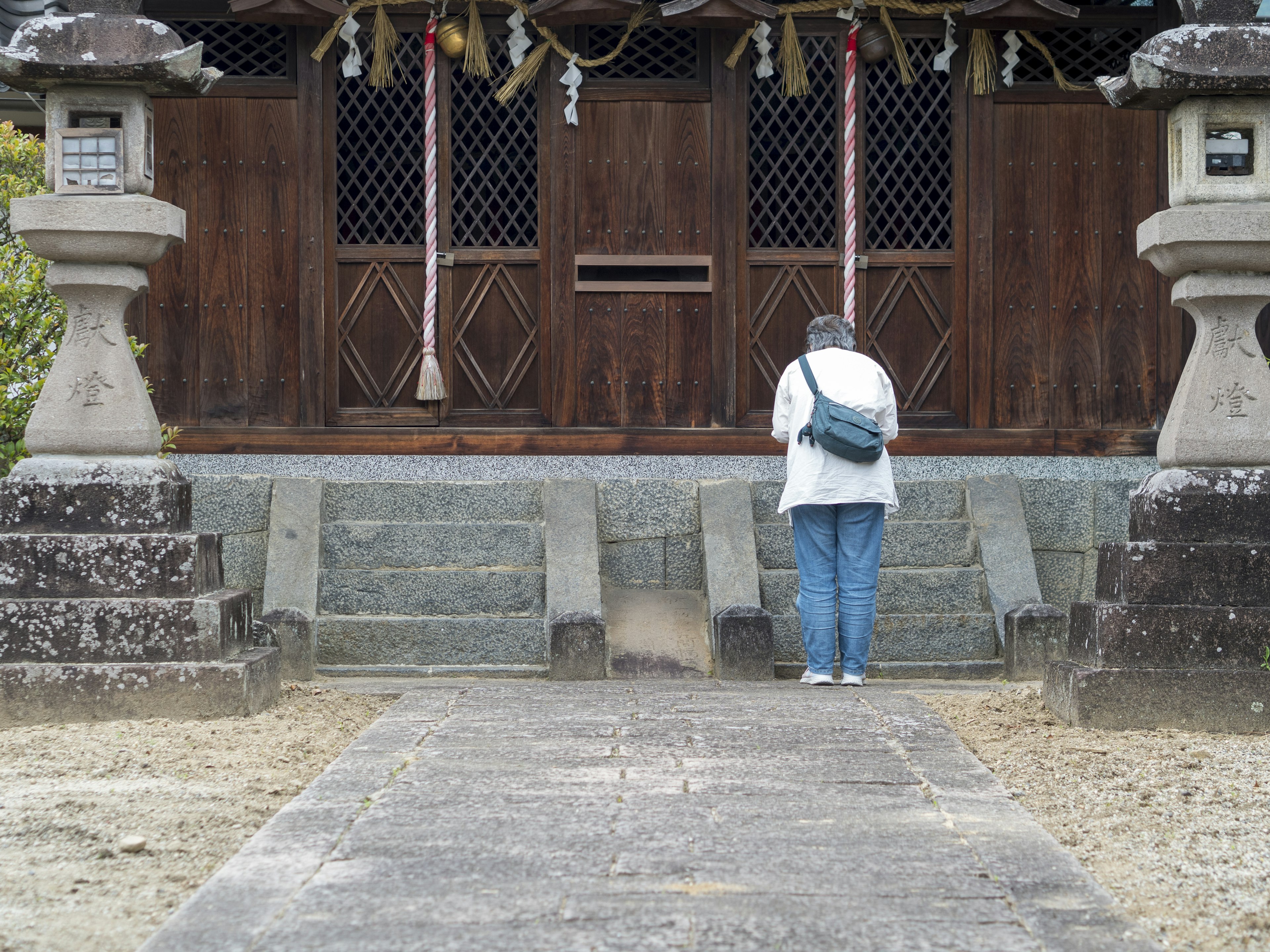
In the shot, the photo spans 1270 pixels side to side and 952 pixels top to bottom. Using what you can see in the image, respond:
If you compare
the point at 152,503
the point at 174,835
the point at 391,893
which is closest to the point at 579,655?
the point at 152,503

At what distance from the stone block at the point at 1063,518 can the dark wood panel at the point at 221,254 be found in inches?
215

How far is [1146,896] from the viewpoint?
2994 mm

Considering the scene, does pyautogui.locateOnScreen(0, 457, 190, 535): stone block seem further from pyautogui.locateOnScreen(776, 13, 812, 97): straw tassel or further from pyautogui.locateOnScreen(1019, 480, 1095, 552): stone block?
pyautogui.locateOnScreen(776, 13, 812, 97): straw tassel

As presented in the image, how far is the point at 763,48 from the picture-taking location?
863cm

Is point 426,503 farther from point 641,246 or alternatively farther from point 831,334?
point 831,334

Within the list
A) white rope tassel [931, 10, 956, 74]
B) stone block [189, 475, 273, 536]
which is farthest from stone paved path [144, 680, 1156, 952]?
white rope tassel [931, 10, 956, 74]

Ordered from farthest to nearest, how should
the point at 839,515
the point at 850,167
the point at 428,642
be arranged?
the point at 850,167 → the point at 428,642 → the point at 839,515

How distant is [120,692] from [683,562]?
3555 millimetres

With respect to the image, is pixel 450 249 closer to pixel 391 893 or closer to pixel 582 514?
pixel 582 514

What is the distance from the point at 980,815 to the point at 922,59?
6.75 meters

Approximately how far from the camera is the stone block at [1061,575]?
767 cm

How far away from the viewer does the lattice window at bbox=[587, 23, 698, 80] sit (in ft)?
29.0

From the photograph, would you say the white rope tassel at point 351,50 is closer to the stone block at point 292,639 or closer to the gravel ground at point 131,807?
the stone block at point 292,639

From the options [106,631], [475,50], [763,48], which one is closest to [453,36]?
[475,50]
